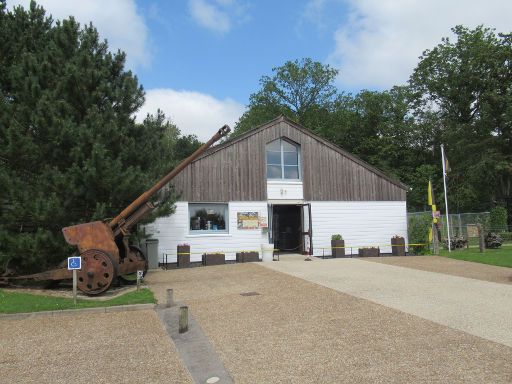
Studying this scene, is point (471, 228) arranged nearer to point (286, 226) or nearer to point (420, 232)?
point (420, 232)

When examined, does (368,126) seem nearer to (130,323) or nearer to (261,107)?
(261,107)

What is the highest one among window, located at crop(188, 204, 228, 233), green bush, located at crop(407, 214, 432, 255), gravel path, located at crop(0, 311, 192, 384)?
window, located at crop(188, 204, 228, 233)

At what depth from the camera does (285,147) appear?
68.4ft

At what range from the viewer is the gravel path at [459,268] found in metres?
13.3

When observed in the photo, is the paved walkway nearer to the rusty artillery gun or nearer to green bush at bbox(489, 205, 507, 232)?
the rusty artillery gun

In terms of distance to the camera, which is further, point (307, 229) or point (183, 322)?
point (307, 229)

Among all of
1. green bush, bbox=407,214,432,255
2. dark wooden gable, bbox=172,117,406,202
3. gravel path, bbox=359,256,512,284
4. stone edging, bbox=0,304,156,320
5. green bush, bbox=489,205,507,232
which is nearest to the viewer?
stone edging, bbox=0,304,156,320

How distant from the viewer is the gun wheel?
10805 mm

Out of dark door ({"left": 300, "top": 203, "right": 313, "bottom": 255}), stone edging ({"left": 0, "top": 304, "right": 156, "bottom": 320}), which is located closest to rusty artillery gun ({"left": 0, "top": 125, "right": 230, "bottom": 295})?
stone edging ({"left": 0, "top": 304, "right": 156, "bottom": 320})

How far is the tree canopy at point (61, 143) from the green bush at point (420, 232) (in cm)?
1299

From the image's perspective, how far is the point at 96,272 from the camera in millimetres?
10812

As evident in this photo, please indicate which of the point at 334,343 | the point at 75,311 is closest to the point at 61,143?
the point at 75,311

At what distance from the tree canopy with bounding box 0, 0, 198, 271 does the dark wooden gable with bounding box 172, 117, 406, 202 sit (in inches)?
189

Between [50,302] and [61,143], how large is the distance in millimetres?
4437
